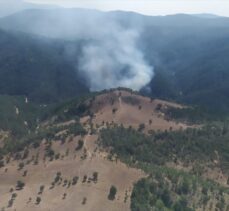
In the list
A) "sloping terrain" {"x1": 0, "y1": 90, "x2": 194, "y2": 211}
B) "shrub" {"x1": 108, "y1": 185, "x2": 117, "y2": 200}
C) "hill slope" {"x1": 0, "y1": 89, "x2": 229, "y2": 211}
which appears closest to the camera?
"sloping terrain" {"x1": 0, "y1": 90, "x2": 194, "y2": 211}

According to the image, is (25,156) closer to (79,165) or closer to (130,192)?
(79,165)

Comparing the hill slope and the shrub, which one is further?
the shrub

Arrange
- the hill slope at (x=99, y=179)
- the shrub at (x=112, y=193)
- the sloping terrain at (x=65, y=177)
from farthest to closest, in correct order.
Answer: the shrub at (x=112, y=193) < the hill slope at (x=99, y=179) < the sloping terrain at (x=65, y=177)

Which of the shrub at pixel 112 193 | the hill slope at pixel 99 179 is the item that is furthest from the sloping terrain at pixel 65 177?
the shrub at pixel 112 193

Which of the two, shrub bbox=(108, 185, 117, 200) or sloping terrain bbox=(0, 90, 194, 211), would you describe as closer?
sloping terrain bbox=(0, 90, 194, 211)

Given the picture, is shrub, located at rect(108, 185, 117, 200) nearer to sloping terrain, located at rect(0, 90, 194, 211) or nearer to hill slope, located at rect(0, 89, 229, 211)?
hill slope, located at rect(0, 89, 229, 211)

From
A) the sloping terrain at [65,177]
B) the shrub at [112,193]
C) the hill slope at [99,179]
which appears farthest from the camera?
the shrub at [112,193]

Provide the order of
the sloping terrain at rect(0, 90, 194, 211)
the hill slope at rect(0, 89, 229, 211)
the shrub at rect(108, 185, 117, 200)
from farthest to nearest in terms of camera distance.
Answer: the shrub at rect(108, 185, 117, 200) → the hill slope at rect(0, 89, 229, 211) → the sloping terrain at rect(0, 90, 194, 211)

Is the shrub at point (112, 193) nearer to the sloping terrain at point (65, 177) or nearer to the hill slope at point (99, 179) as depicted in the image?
the hill slope at point (99, 179)

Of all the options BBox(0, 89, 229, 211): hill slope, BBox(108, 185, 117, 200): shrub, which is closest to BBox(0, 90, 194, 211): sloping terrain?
BBox(0, 89, 229, 211): hill slope

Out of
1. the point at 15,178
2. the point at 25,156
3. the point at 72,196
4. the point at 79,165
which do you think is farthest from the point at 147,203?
the point at 25,156

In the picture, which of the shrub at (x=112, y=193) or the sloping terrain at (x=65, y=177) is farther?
the shrub at (x=112, y=193)
